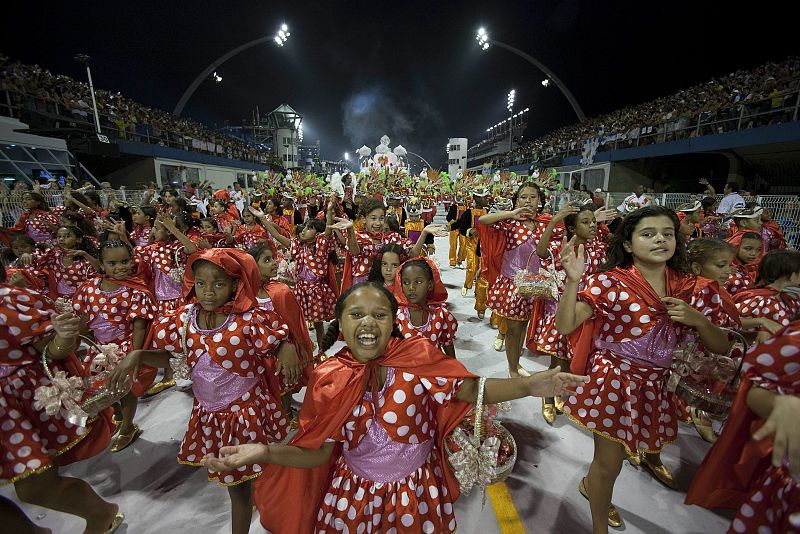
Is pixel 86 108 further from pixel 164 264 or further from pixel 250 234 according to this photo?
pixel 164 264

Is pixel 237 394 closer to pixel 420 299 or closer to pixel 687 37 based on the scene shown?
pixel 420 299

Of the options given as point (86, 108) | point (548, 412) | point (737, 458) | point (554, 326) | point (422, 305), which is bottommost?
point (548, 412)

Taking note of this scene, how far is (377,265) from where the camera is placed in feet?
12.5

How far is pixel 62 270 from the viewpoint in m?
4.66

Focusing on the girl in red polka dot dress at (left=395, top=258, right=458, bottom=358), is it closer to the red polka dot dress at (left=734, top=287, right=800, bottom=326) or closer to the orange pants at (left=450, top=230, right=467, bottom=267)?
the red polka dot dress at (left=734, top=287, right=800, bottom=326)

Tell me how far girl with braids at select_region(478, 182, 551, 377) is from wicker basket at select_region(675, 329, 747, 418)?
1.99 m

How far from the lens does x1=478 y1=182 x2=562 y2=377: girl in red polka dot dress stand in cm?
416

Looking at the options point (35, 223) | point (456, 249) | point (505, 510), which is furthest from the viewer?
point (456, 249)

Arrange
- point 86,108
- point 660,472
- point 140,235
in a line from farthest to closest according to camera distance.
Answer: point 86,108 < point 140,235 < point 660,472

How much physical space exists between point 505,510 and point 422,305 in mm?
1537

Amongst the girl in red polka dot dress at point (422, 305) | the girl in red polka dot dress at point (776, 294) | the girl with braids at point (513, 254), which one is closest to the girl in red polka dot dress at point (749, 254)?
the girl in red polka dot dress at point (776, 294)

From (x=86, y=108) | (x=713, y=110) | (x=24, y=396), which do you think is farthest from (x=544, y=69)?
(x=24, y=396)

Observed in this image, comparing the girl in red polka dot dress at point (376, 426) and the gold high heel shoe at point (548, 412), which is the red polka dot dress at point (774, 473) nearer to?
the girl in red polka dot dress at point (376, 426)

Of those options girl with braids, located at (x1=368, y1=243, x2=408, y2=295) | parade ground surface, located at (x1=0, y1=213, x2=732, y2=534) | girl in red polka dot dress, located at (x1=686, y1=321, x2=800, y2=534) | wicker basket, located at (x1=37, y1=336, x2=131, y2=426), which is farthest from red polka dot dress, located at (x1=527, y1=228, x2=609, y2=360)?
wicker basket, located at (x1=37, y1=336, x2=131, y2=426)
